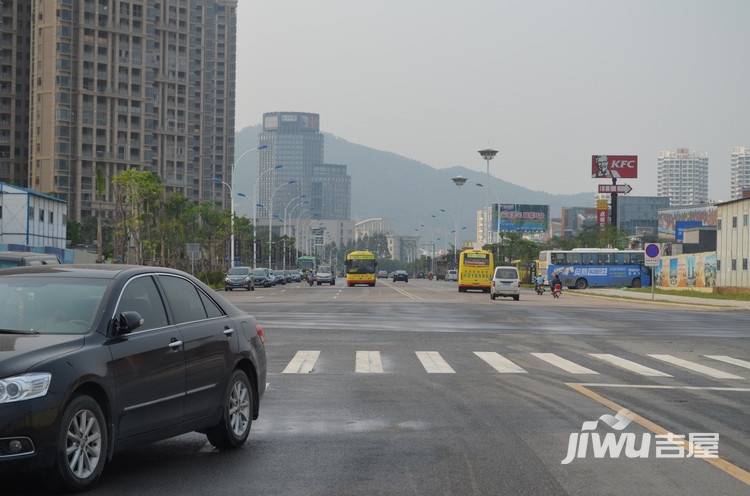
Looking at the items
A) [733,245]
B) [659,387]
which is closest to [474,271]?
[733,245]

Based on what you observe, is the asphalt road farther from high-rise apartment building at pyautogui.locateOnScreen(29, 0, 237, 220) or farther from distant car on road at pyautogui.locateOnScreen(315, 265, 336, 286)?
high-rise apartment building at pyautogui.locateOnScreen(29, 0, 237, 220)

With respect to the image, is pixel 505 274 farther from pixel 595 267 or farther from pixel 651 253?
pixel 595 267

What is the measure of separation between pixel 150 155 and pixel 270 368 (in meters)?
154

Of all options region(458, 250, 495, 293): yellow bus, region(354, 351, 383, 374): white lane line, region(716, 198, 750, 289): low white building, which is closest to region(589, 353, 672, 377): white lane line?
region(354, 351, 383, 374): white lane line

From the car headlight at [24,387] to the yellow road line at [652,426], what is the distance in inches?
201

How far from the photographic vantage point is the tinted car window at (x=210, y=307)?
9477mm

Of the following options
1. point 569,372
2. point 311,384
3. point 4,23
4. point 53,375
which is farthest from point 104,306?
point 4,23

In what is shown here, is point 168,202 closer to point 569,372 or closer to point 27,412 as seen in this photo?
point 569,372

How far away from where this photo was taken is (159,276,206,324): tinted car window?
8.95 meters

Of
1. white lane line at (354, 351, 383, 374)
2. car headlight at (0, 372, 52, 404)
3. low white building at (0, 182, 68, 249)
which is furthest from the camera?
low white building at (0, 182, 68, 249)

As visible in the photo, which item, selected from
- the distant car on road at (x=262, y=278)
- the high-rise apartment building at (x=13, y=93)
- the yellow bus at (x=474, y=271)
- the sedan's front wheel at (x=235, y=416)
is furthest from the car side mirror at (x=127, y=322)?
the high-rise apartment building at (x=13, y=93)

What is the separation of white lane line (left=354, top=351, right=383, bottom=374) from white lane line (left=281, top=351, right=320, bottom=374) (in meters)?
0.73

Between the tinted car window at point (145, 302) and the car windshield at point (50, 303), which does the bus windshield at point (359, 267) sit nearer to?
the tinted car window at point (145, 302)

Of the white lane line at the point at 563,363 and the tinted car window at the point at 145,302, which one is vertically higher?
the tinted car window at the point at 145,302
